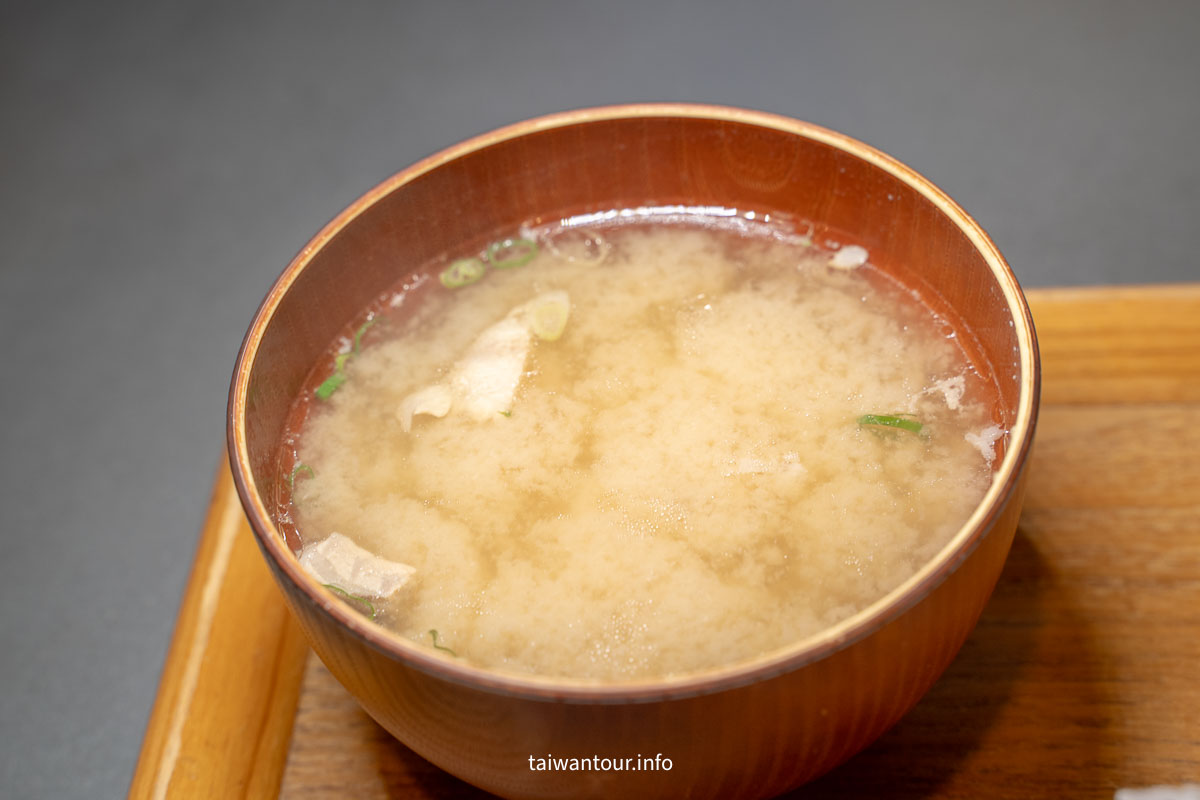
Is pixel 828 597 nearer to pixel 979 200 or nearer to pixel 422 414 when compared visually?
pixel 422 414

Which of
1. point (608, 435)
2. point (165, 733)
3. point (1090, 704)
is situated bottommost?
point (165, 733)

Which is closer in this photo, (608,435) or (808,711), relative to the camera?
(808,711)

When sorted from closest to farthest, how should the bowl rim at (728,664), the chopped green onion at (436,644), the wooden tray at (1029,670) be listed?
1. the bowl rim at (728,664)
2. the chopped green onion at (436,644)
3. the wooden tray at (1029,670)

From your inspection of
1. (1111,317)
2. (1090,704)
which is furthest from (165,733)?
(1111,317)

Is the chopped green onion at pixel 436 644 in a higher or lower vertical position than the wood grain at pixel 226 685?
higher

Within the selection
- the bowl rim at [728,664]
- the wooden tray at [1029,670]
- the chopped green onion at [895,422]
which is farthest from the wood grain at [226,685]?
the chopped green onion at [895,422]

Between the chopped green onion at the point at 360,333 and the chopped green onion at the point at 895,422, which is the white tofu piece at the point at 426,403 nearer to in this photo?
the chopped green onion at the point at 360,333

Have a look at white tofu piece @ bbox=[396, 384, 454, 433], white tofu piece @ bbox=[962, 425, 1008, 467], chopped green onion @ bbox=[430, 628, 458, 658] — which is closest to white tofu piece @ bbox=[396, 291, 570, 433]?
white tofu piece @ bbox=[396, 384, 454, 433]
